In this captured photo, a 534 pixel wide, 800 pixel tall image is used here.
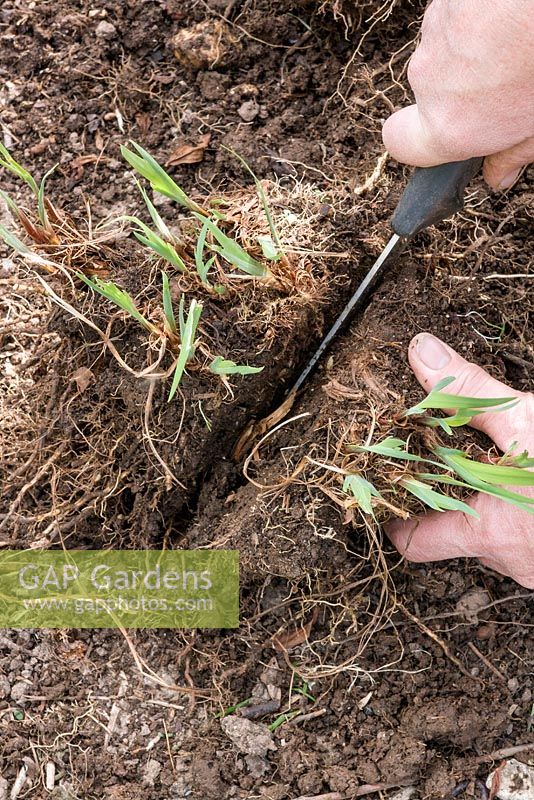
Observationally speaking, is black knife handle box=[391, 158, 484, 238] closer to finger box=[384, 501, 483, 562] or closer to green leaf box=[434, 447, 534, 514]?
green leaf box=[434, 447, 534, 514]

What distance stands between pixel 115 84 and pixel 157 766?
1.46m

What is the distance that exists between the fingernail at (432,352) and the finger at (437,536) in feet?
0.91

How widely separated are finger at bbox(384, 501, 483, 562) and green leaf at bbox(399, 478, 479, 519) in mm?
123

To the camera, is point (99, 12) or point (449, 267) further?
point (99, 12)

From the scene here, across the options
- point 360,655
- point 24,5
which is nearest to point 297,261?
point 360,655

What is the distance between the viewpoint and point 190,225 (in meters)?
1.31

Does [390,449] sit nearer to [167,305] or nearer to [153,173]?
[167,305]

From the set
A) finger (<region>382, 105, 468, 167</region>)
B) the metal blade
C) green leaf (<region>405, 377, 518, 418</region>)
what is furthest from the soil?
finger (<region>382, 105, 468, 167</region>)

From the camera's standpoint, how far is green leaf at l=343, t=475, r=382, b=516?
1104 millimetres

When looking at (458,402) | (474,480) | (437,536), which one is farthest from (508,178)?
(437,536)

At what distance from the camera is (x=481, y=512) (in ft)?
4.11

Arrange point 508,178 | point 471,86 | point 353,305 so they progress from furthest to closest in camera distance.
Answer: point 353,305 → point 508,178 → point 471,86

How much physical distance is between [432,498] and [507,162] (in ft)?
1.82

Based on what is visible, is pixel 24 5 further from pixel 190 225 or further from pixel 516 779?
pixel 516 779
